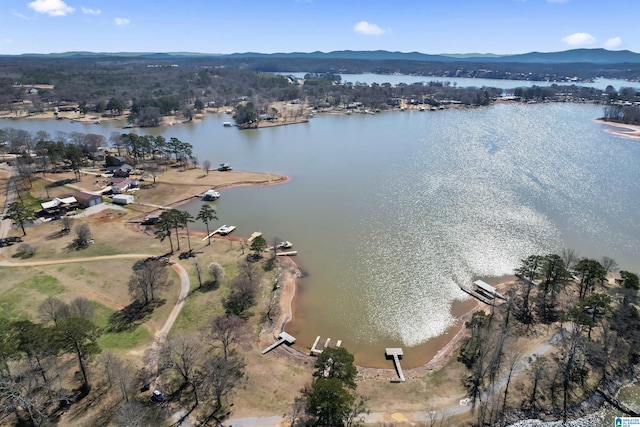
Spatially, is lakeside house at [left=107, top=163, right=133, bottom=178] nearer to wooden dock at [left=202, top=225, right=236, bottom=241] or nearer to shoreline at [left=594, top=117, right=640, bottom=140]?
wooden dock at [left=202, top=225, right=236, bottom=241]

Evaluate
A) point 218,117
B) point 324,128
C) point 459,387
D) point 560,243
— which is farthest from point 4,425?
point 218,117


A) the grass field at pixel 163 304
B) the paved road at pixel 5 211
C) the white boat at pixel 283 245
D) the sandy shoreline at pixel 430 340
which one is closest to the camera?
the grass field at pixel 163 304

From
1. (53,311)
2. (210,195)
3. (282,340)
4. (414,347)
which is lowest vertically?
(414,347)

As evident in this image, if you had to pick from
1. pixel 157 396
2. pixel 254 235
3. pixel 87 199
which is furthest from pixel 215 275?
pixel 87 199

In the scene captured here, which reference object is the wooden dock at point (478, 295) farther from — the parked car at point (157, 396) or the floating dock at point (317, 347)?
the parked car at point (157, 396)

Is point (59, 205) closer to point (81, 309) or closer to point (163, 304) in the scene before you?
point (81, 309)

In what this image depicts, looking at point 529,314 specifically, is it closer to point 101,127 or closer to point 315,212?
point 315,212

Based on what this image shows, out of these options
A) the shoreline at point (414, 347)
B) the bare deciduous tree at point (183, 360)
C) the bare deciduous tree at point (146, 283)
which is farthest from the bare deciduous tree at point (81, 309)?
the shoreline at point (414, 347)

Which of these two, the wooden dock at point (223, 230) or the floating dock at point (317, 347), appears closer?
the floating dock at point (317, 347)
